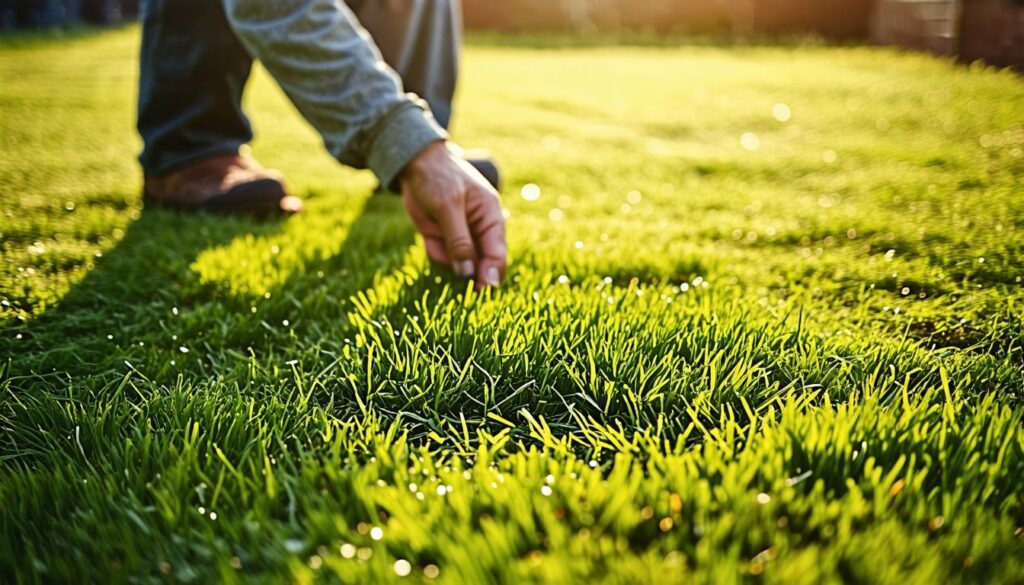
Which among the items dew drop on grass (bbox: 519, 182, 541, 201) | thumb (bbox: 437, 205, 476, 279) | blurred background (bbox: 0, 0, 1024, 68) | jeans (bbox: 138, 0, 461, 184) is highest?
blurred background (bbox: 0, 0, 1024, 68)

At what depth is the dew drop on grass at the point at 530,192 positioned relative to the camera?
9.73 ft

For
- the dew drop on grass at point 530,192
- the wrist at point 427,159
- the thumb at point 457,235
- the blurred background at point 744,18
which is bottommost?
the dew drop on grass at point 530,192

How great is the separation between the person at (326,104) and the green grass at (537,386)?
14 centimetres

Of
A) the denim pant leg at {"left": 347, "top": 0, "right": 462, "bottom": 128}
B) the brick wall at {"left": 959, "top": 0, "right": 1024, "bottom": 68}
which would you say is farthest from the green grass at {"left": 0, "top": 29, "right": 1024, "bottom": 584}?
the brick wall at {"left": 959, "top": 0, "right": 1024, "bottom": 68}

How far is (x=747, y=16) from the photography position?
14211 mm

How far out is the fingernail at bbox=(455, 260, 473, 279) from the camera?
1796 mm

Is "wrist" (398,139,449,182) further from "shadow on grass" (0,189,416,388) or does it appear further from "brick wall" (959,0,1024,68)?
"brick wall" (959,0,1024,68)

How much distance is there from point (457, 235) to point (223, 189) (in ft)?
4.12

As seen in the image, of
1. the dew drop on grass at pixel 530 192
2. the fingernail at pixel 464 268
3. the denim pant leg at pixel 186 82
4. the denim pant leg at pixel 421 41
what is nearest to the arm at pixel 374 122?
the fingernail at pixel 464 268

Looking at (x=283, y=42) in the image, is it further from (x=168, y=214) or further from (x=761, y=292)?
(x=761, y=292)

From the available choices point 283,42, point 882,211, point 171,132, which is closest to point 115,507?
point 283,42

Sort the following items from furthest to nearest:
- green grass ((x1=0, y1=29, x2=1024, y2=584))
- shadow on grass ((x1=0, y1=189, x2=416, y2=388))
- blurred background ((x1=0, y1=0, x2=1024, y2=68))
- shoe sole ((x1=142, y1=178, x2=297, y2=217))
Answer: blurred background ((x1=0, y1=0, x2=1024, y2=68)) → shoe sole ((x1=142, y1=178, x2=297, y2=217)) → shadow on grass ((x1=0, y1=189, x2=416, y2=388)) → green grass ((x1=0, y1=29, x2=1024, y2=584))

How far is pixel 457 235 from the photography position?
69.2 inches

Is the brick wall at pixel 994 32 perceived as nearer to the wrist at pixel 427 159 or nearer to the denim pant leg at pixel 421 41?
the denim pant leg at pixel 421 41
